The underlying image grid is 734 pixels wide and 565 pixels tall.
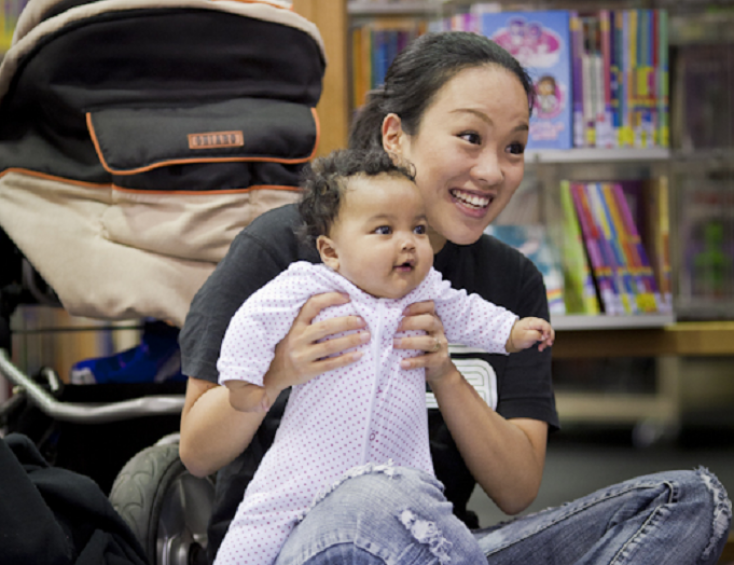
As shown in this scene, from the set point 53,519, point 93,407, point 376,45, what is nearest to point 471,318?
point 53,519

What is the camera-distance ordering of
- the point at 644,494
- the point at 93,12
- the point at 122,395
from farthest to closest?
the point at 122,395, the point at 93,12, the point at 644,494

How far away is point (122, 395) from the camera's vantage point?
1.73 meters

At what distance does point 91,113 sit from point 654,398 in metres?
3.62

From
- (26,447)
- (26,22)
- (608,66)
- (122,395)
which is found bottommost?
(122,395)

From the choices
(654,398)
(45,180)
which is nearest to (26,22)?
(45,180)

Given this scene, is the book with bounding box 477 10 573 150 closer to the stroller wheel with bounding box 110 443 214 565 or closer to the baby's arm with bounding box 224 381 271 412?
the stroller wheel with bounding box 110 443 214 565

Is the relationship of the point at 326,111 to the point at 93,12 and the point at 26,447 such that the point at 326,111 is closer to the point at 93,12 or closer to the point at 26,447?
the point at 93,12

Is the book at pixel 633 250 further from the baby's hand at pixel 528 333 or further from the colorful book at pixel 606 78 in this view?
the baby's hand at pixel 528 333

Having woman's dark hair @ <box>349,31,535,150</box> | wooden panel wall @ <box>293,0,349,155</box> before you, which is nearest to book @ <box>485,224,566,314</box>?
wooden panel wall @ <box>293,0,349,155</box>

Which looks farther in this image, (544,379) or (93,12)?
(93,12)

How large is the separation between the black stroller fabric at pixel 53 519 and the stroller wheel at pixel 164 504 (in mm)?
114

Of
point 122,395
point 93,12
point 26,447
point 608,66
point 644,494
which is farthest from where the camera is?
point 608,66

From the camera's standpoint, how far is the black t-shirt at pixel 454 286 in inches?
45.4

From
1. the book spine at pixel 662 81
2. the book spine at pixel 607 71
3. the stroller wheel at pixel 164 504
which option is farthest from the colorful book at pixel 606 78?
the stroller wheel at pixel 164 504
